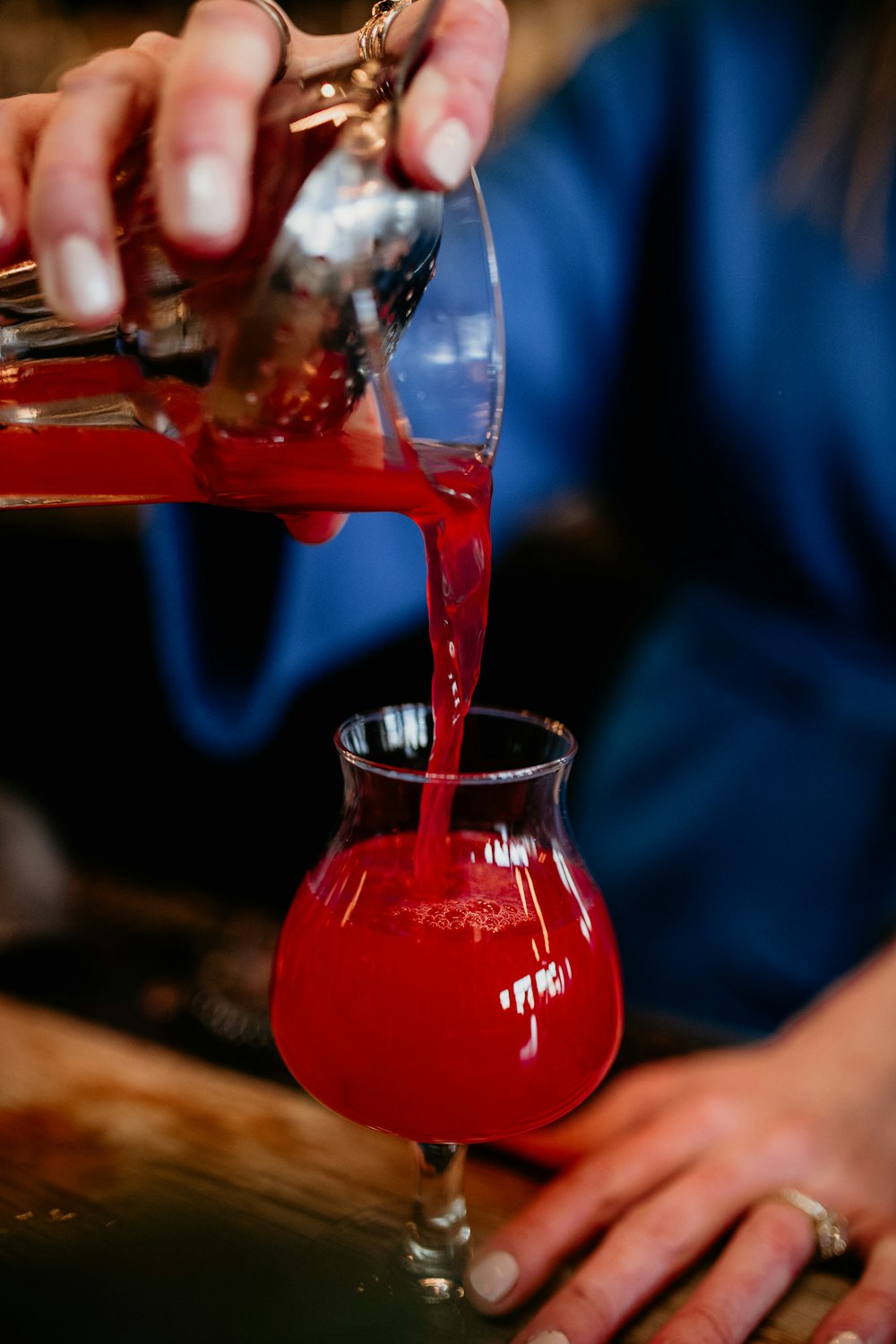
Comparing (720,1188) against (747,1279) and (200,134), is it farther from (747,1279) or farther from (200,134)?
(200,134)

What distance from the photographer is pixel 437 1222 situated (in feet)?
2.90

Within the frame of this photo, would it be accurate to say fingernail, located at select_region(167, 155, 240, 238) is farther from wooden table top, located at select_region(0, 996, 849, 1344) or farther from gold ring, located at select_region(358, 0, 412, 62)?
wooden table top, located at select_region(0, 996, 849, 1344)

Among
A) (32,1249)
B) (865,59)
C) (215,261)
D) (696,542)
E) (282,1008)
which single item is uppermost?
(865,59)

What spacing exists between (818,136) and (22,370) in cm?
120

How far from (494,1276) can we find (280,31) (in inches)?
34.1

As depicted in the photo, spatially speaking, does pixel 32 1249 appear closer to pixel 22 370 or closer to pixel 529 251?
pixel 22 370

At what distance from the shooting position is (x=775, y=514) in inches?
62.1

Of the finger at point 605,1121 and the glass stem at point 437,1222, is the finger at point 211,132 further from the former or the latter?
the finger at point 605,1121

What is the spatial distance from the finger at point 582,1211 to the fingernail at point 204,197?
2.33 ft

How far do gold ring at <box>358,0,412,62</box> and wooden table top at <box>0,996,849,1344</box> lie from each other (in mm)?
856

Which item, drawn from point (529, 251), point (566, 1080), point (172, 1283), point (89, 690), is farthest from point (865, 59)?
point (89, 690)

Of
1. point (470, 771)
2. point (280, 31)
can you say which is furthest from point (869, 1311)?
point (280, 31)

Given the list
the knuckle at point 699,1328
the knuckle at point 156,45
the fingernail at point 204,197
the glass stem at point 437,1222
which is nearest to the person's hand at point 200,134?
the fingernail at point 204,197

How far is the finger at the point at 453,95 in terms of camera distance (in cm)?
68
